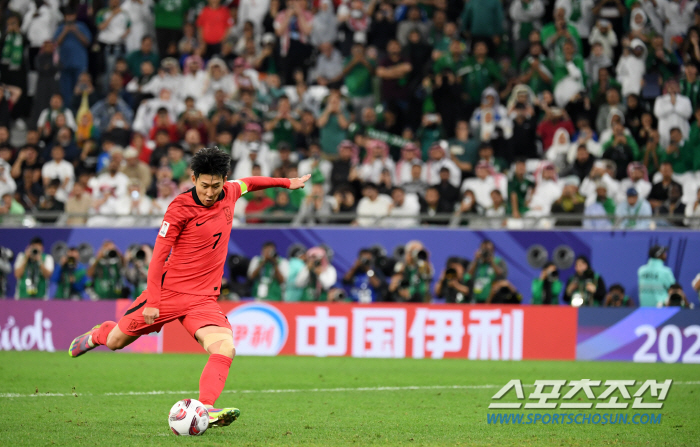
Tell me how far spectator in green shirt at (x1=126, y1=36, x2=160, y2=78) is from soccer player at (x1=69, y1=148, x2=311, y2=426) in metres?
14.0

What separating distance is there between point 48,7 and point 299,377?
42.3 feet

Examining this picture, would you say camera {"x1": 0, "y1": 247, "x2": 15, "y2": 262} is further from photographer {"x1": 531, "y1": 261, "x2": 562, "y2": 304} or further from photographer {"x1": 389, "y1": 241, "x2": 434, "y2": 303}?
photographer {"x1": 531, "y1": 261, "x2": 562, "y2": 304}

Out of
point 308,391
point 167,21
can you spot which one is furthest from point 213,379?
point 167,21

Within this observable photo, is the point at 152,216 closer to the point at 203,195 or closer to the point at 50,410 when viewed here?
the point at 50,410

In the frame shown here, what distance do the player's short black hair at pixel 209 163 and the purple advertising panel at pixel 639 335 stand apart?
367 inches

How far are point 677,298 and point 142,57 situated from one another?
12.2 metres

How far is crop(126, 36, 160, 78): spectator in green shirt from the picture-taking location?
819 inches

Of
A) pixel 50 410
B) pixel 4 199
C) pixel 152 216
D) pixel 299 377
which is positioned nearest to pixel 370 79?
pixel 152 216

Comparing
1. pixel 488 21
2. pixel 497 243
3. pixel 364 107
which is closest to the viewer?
pixel 497 243

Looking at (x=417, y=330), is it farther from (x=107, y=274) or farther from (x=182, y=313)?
(x=182, y=313)

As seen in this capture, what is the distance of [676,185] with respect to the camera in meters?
16.7

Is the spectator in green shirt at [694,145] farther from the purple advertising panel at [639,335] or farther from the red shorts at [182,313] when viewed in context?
the red shorts at [182,313]

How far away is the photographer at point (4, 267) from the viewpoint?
1695 centimetres

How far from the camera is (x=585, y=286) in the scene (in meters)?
15.6
